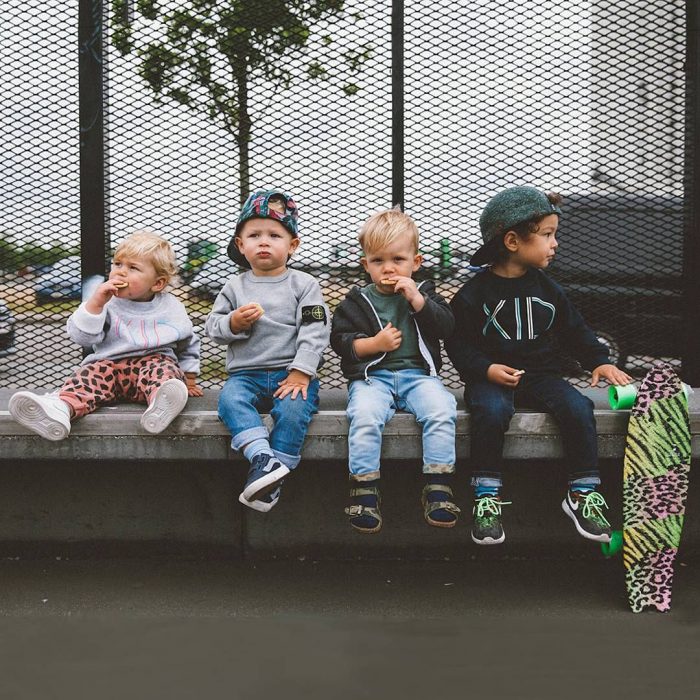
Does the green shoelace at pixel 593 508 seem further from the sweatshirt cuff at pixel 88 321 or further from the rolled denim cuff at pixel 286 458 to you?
the sweatshirt cuff at pixel 88 321

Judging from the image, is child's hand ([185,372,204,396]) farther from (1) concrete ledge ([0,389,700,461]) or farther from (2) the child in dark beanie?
(2) the child in dark beanie

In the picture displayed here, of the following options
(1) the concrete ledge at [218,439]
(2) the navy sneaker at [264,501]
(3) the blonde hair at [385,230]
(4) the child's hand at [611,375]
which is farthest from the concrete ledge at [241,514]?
(3) the blonde hair at [385,230]

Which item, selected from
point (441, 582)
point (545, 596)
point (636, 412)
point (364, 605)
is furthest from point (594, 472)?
point (364, 605)

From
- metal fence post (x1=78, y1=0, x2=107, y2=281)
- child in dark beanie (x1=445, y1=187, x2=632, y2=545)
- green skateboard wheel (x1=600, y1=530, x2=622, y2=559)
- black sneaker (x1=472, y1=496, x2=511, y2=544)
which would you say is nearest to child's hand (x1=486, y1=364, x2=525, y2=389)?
child in dark beanie (x1=445, y1=187, x2=632, y2=545)

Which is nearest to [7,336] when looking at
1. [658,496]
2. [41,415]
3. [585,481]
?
[41,415]

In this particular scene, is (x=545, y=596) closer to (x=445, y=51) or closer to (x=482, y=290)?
(x=482, y=290)

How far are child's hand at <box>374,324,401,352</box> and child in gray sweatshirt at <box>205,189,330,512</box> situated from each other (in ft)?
0.81

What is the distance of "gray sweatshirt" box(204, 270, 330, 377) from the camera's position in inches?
138

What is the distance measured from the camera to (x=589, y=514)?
3.15m

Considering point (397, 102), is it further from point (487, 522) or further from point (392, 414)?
point (487, 522)

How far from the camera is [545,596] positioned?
3332mm

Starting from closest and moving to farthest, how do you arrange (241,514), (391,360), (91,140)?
1. (391,360)
2. (241,514)
3. (91,140)

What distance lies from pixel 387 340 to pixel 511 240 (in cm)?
73

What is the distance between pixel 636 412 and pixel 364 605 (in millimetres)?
1265
